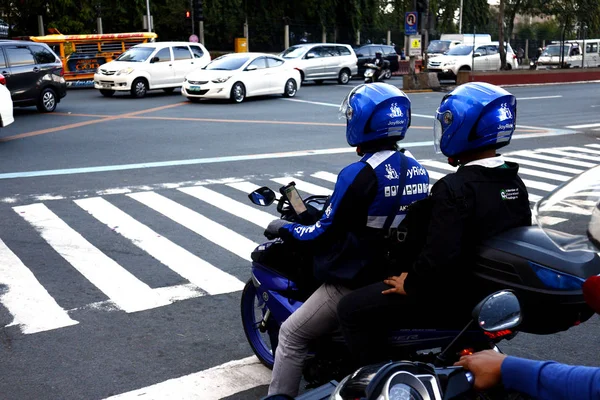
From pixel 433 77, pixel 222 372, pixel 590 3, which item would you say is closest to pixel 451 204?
pixel 222 372

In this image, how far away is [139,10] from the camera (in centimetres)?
4000

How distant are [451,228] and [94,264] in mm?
4439

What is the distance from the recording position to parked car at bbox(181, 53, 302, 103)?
854 inches

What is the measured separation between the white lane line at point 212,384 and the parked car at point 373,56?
30.8 metres

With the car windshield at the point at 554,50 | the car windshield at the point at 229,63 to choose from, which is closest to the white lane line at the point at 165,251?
the car windshield at the point at 229,63

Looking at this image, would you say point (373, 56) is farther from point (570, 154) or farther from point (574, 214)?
point (574, 214)

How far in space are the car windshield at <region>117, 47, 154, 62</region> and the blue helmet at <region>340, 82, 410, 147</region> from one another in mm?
20979

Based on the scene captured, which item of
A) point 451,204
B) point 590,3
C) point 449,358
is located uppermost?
point 590,3

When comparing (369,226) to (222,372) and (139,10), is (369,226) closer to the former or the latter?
(222,372)

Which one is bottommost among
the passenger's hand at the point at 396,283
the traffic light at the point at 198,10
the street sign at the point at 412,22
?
the passenger's hand at the point at 396,283

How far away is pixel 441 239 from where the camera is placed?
3.03m

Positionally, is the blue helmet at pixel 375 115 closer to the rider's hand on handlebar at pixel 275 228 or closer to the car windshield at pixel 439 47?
the rider's hand on handlebar at pixel 275 228

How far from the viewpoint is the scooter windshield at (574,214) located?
94.7 inches

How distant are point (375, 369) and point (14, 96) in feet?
57.9
